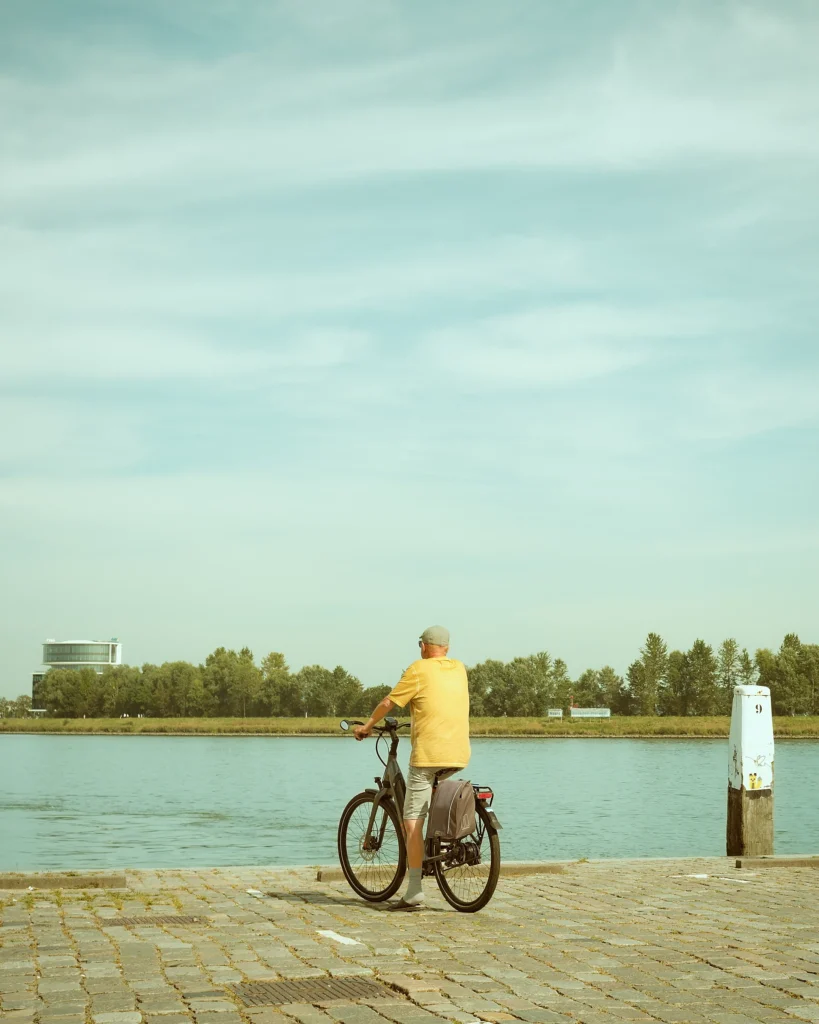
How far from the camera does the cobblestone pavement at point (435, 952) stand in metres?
5.48

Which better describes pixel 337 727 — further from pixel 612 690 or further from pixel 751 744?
pixel 751 744

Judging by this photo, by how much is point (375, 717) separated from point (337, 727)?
102 meters

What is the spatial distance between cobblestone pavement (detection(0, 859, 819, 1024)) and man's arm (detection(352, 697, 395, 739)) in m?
1.24

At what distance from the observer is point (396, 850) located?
8.98 meters

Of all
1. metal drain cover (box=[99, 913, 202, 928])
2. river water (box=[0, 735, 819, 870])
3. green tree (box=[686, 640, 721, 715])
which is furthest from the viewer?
green tree (box=[686, 640, 721, 715])

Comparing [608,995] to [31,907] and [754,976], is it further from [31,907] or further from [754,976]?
[31,907]

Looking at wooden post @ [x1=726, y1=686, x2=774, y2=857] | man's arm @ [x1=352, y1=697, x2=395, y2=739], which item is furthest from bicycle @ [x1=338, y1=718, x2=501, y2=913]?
wooden post @ [x1=726, y1=686, x2=774, y2=857]

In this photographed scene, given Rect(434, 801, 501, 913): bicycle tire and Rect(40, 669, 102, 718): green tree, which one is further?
Rect(40, 669, 102, 718): green tree

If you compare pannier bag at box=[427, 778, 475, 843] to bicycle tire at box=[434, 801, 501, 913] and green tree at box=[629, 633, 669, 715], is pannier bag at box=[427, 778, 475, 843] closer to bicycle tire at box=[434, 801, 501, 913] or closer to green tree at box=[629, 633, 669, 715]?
bicycle tire at box=[434, 801, 501, 913]

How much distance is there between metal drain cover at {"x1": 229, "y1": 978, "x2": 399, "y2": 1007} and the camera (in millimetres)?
5637

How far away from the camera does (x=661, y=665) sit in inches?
5079

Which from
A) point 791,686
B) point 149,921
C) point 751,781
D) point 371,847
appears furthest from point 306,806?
point 791,686

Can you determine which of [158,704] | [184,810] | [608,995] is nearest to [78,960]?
[608,995]

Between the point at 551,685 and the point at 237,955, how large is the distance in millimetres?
131022
